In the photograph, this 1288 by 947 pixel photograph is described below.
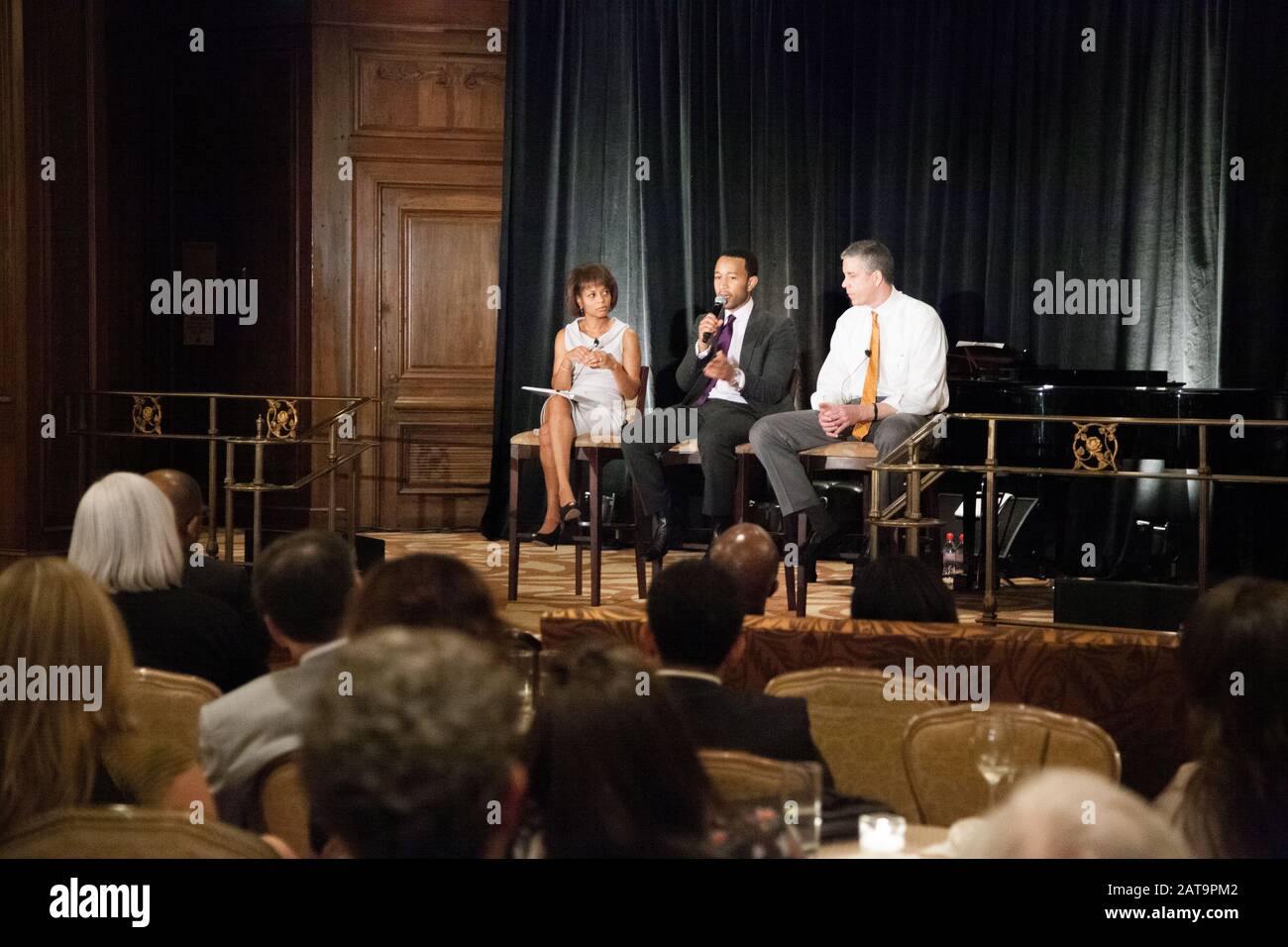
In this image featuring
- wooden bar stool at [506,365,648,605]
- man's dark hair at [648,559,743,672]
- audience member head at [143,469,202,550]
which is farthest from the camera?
wooden bar stool at [506,365,648,605]

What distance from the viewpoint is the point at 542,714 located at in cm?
154

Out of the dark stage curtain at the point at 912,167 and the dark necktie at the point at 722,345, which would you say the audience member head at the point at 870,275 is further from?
the dark stage curtain at the point at 912,167

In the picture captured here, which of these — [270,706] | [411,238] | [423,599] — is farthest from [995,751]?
[411,238]

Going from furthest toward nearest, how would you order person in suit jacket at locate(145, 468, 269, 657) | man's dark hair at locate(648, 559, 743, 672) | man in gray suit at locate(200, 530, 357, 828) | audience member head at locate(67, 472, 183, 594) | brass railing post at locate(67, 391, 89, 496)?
brass railing post at locate(67, 391, 89, 496) < person in suit jacket at locate(145, 468, 269, 657) < audience member head at locate(67, 472, 183, 594) < man's dark hair at locate(648, 559, 743, 672) < man in gray suit at locate(200, 530, 357, 828)

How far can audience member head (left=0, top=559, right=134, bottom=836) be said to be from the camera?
5.98 ft

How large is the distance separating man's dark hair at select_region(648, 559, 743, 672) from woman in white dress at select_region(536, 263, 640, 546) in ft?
11.3

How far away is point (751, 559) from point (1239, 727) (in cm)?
152

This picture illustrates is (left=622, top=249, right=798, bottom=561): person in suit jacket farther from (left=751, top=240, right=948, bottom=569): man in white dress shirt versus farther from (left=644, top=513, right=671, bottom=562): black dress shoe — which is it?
(left=751, top=240, right=948, bottom=569): man in white dress shirt

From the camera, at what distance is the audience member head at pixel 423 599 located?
200cm

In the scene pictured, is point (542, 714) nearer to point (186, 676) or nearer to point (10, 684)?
point (10, 684)

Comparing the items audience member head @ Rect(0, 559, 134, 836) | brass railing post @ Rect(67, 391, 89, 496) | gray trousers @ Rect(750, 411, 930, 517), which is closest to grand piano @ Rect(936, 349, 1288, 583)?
gray trousers @ Rect(750, 411, 930, 517)

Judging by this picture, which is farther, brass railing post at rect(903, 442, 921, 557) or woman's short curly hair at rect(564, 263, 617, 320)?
woman's short curly hair at rect(564, 263, 617, 320)
